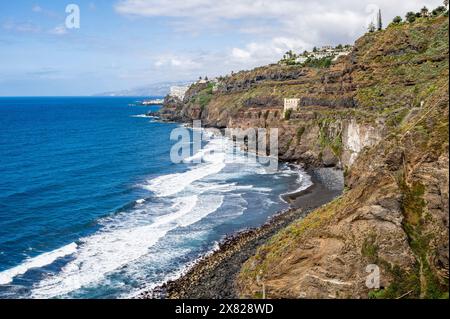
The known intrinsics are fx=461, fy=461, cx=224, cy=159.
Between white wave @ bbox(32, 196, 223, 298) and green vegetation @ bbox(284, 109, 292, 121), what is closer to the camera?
white wave @ bbox(32, 196, 223, 298)

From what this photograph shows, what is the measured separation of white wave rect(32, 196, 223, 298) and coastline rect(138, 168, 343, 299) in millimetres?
5896

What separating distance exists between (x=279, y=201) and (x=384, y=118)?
1685 cm

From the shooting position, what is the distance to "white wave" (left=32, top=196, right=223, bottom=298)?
3650 cm

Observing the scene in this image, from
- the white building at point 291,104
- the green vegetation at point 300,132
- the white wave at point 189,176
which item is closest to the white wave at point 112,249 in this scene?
the white wave at point 189,176

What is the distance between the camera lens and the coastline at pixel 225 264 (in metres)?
34.4

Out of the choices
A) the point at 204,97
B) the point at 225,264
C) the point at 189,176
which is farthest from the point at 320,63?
the point at 225,264

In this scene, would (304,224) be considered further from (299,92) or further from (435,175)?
(299,92)

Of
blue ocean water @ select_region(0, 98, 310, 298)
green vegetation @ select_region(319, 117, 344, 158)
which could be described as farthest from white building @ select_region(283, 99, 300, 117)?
blue ocean water @ select_region(0, 98, 310, 298)

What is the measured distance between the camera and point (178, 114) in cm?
18062

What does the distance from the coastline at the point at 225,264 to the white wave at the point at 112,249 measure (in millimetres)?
5896

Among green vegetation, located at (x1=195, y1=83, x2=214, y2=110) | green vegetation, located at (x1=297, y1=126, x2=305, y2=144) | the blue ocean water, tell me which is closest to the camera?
the blue ocean water

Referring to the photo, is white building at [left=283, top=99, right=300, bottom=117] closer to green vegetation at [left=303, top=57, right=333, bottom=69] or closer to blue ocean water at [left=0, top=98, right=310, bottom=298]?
blue ocean water at [left=0, top=98, right=310, bottom=298]
